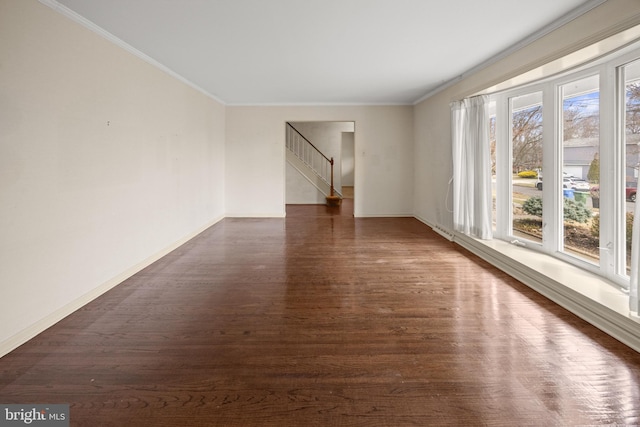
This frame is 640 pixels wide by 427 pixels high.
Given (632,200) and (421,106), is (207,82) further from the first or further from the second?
(632,200)

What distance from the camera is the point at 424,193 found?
7621 millimetres

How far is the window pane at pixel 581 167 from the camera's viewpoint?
138 inches

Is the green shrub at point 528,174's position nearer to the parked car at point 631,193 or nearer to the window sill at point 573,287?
the window sill at point 573,287

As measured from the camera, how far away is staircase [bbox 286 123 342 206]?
36.1ft

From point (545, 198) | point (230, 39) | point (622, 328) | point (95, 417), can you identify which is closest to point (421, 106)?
point (545, 198)

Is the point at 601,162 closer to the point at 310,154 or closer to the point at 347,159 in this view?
the point at 310,154

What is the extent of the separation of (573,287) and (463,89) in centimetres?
341

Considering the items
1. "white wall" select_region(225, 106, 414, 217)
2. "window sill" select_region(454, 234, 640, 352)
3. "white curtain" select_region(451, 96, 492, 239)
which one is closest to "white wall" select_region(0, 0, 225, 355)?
"white wall" select_region(225, 106, 414, 217)

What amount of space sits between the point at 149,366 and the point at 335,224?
18.0 ft

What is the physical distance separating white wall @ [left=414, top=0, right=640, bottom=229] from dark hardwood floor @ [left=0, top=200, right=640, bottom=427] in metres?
2.22

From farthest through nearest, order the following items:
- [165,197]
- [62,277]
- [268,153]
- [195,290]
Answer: [268,153], [165,197], [195,290], [62,277]

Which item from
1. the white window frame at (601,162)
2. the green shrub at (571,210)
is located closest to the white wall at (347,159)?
the white window frame at (601,162)
